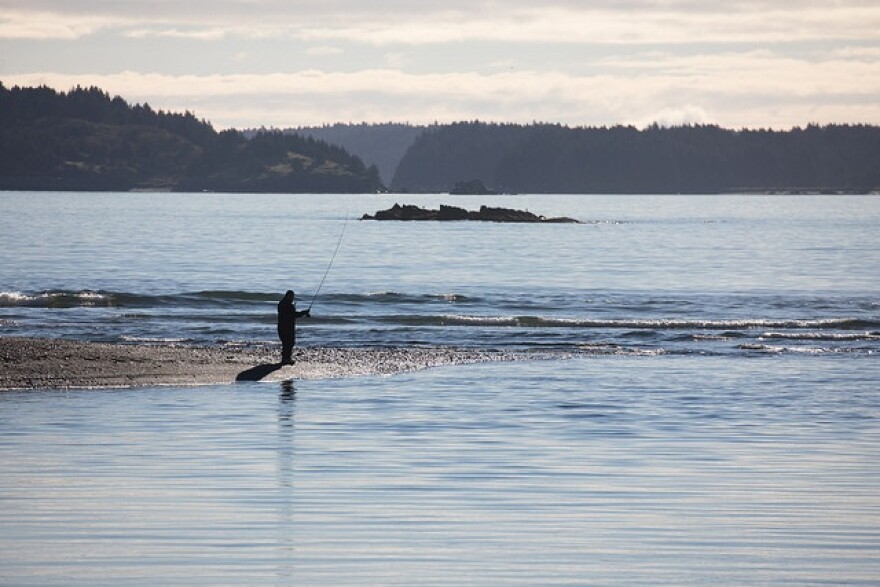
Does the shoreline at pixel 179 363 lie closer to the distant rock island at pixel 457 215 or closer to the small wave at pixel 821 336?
the small wave at pixel 821 336

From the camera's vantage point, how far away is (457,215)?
15338 cm

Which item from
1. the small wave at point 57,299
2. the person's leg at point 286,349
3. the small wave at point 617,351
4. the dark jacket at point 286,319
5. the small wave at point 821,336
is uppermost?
the dark jacket at point 286,319

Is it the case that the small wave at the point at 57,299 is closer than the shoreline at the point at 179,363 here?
No

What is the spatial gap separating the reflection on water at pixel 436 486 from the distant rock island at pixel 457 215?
395 feet

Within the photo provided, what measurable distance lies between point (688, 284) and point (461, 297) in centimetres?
1406

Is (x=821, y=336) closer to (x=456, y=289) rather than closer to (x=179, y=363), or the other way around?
(x=179, y=363)

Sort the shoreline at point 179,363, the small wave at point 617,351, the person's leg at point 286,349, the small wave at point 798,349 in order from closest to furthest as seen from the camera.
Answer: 1. the shoreline at point 179,363
2. the person's leg at point 286,349
3. the small wave at point 617,351
4. the small wave at point 798,349

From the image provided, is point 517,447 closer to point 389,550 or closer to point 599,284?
point 389,550

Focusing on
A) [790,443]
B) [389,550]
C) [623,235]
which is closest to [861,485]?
[790,443]

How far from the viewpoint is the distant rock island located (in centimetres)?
14638

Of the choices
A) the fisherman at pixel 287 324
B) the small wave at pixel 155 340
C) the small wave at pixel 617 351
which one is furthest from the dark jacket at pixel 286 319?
the small wave at pixel 617 351

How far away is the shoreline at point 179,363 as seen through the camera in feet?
84.9

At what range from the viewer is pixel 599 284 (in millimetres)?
64188

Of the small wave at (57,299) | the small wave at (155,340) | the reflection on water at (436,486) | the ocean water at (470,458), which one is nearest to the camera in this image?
the reflection on water at (436,486)
